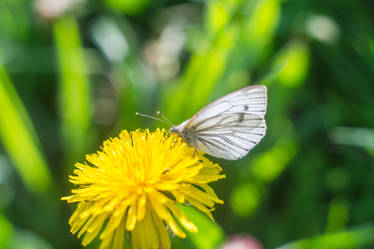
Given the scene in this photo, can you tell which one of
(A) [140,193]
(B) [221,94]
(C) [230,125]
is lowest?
(A) [140,193]

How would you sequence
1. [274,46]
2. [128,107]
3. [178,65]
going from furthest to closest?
[178,65] < [274,46] < [128,107]

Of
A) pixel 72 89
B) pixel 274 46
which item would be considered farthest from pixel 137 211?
pixel 274 46

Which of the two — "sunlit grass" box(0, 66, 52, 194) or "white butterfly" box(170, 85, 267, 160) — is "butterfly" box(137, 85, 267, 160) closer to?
"white butterfly" box(170, 85, 267, 160)

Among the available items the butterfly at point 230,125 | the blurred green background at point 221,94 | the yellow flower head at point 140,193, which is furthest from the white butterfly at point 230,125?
the blurred green background at point 221,94

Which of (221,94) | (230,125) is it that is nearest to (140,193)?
(230,125)

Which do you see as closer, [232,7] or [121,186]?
[121,186]

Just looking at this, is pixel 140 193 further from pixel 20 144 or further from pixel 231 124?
pixel 20 144

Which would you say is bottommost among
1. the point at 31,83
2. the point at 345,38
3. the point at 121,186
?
the point at 121,186

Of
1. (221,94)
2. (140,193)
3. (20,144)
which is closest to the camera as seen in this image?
(140,193)

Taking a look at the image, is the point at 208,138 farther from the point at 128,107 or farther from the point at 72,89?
the point at 72,89
